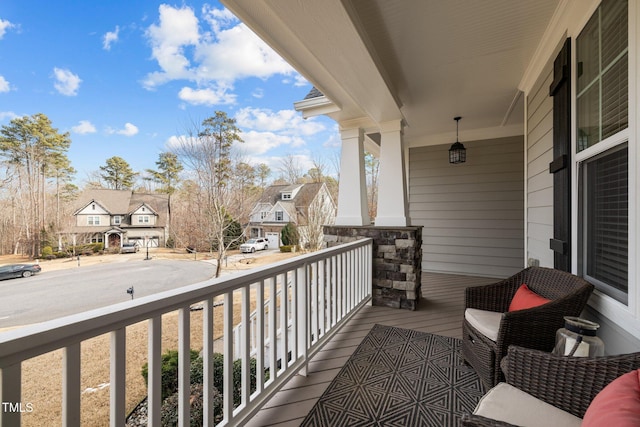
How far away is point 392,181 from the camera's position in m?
3.80

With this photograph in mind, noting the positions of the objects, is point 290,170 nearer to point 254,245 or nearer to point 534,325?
point 254,245

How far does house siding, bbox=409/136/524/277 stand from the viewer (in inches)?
191

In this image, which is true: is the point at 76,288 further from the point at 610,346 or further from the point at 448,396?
the point at 610,346

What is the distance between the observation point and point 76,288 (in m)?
2.42

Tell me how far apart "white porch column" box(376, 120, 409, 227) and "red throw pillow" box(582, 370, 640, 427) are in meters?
2.87

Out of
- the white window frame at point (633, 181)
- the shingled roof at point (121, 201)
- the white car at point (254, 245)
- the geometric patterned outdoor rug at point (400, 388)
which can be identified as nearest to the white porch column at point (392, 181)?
the geometric patterned outdoor rug at point (400, 388)

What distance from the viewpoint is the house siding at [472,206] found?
4.85 metres

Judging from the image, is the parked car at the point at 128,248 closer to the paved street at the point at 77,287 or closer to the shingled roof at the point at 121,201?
the paved street at the point at 77,287

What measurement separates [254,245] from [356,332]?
522 cm

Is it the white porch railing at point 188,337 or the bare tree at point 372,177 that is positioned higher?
the bare tree at point 372,177

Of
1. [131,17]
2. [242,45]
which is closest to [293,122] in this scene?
[242,45]

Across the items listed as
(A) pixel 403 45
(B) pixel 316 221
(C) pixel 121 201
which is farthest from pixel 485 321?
(B) pixel 316 221

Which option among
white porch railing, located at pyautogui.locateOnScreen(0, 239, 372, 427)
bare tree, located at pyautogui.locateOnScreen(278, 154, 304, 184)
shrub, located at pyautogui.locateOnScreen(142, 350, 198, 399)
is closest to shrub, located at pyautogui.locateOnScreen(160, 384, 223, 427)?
shrub, located at pyautogui.locateOnScreen(142, 350, 198, 399)

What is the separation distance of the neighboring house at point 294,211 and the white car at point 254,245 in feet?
1.81
